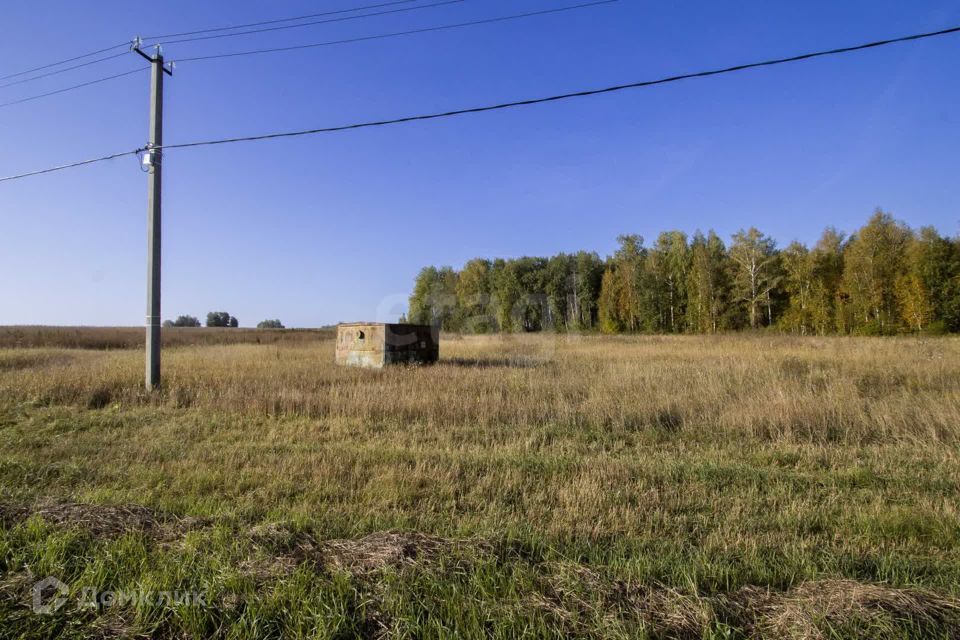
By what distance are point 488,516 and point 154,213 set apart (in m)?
11.5

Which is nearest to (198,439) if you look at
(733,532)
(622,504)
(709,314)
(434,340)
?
(622,504)

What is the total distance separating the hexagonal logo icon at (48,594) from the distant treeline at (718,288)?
153 feet

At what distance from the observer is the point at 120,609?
7.42ft

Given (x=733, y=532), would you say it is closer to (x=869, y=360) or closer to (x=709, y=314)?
(x=869, y=360)

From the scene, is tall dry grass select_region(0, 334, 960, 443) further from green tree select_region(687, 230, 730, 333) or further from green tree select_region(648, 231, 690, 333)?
green tree select_region(648, 231, 690, 333)

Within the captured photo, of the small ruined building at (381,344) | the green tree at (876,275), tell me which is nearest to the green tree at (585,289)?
the green tree at (876,275)

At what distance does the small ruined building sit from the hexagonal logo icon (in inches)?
510

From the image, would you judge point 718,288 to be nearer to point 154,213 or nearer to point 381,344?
point 381,344

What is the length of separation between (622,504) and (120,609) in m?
3.61

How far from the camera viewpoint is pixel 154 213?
35.0 ft

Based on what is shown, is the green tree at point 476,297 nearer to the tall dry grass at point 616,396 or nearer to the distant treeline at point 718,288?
the distant treeline at point 718,288

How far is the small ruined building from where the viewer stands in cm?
1562

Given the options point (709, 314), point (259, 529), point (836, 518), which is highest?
point (709, 314)

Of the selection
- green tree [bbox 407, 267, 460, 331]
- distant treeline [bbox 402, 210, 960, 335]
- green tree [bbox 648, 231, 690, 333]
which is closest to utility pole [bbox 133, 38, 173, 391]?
green tree [bbox 407, 267, 460, 331]
